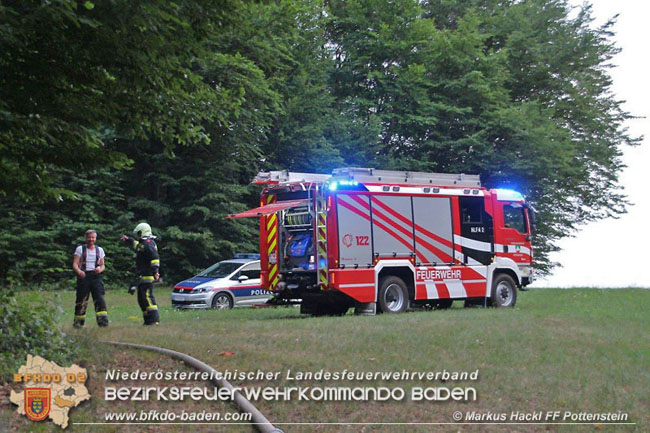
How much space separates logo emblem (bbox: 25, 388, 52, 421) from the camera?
23.0 feet

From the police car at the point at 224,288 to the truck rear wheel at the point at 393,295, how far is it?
16.5ft

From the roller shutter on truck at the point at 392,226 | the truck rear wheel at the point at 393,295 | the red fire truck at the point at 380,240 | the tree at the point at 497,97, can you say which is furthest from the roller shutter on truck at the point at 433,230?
the tree at the point at 497,97

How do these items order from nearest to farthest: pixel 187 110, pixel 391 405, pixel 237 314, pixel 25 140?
pixel 391 405, pixel 25 140, pixel 187 110, pixel 237 314

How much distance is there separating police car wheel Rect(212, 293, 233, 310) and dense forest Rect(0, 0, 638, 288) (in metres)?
4.42

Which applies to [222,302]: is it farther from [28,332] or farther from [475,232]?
[28,332]

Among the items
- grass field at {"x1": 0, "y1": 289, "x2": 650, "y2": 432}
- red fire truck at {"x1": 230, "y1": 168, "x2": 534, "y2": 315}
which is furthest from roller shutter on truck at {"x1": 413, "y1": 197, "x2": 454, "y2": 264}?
grass field at {"x1": 0, "y1": 289, "x2": 650, "y2": 432}

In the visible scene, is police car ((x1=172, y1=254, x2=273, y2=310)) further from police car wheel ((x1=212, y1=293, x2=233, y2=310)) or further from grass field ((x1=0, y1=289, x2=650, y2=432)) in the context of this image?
grass field ((x1=0, y1=289, x2=650, y2=432))

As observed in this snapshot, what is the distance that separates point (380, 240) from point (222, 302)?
6.78 meters

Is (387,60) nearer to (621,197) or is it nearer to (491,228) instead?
(621,197)

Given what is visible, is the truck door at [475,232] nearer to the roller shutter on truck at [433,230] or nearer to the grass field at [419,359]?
the roller shutter on truck at [433,230]

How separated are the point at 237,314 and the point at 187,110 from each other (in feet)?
29.0

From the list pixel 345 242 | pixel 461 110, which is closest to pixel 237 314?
pixel 345 242

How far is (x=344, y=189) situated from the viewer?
16719 millimetres

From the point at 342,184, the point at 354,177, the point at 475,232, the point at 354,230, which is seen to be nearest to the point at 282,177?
the point at 342,184
